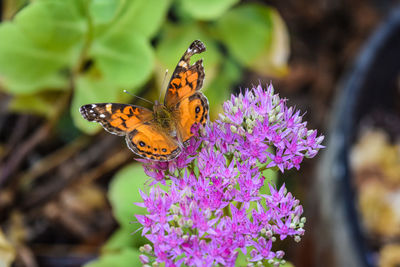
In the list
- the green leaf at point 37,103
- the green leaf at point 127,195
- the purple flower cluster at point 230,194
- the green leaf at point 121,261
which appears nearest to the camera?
the purple flower cluster at point 230,194

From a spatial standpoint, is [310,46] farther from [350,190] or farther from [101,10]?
[101,10]

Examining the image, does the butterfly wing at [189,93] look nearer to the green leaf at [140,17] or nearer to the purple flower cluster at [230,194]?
the purple flower cluster at [230,194]

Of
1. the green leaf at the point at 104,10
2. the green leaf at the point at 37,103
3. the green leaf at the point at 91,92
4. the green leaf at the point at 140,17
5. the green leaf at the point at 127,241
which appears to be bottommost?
the green leaf at the point at 127,241

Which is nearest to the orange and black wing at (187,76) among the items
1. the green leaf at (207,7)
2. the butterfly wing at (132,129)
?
the butterfly wing at (132,129)

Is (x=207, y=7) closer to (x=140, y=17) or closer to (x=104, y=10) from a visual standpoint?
(x=140, y=17)

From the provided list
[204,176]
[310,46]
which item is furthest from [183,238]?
[310,46]

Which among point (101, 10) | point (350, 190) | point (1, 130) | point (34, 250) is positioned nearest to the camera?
point (101, 10)

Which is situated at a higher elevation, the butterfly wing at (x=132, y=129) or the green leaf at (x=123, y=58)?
the green leaf at (x=123, y=58)

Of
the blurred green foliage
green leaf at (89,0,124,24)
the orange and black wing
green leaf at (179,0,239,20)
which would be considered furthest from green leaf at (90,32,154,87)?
the orange and black wing
